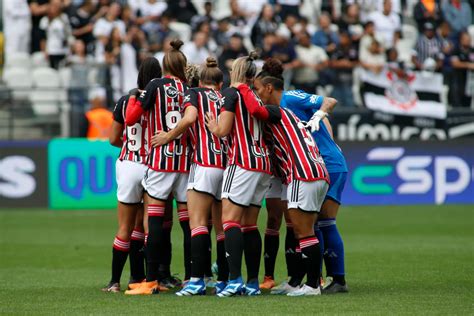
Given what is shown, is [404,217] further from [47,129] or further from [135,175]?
[135,175]

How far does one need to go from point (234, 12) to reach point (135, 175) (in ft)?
44.2

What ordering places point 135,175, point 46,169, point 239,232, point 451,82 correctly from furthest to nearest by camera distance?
point 451,82, point 46,169, point 135,175, point 239,232

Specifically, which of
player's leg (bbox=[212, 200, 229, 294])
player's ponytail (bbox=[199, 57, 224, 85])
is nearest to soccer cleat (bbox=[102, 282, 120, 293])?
player's leg (bbox=[212, 200, 229, 294])

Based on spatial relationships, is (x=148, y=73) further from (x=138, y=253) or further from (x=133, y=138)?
(x=138, y=253)

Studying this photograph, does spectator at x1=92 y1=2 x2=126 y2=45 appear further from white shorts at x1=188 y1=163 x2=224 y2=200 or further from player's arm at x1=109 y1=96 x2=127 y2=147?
white shorts at x1=188 y1=163 x2=224 y2=200

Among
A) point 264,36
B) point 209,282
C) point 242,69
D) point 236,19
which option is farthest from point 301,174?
point 236,19

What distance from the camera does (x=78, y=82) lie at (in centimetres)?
2073

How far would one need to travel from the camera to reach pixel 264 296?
8914 mm

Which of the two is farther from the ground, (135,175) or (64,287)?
(135,175)

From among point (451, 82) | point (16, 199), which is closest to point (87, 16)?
point (16, 199)

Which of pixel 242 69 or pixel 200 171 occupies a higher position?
pixel 242 69

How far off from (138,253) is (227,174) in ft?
4.77

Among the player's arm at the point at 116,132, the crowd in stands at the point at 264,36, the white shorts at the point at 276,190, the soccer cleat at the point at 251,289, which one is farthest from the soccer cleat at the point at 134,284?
the crowd in stands at the point at 264,36

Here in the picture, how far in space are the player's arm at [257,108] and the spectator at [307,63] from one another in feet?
39.8
